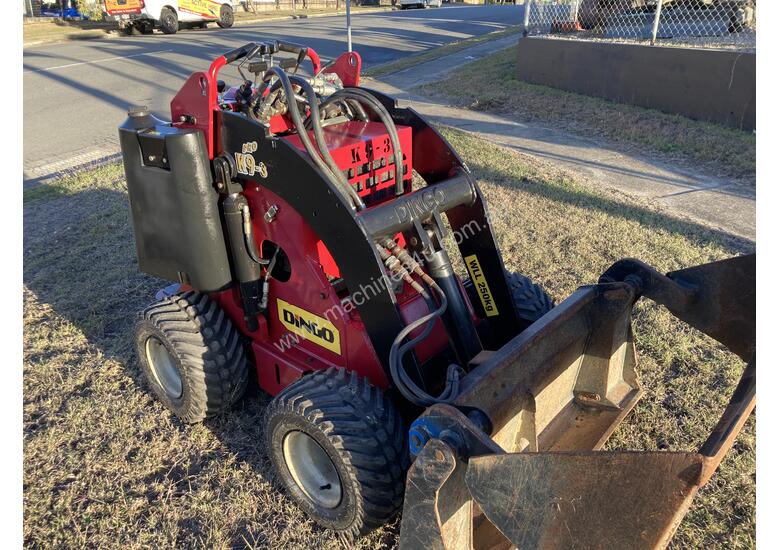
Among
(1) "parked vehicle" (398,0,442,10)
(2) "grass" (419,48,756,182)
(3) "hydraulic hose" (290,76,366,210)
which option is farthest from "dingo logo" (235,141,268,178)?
(1) "parked vehicle" (398,0,442,10)

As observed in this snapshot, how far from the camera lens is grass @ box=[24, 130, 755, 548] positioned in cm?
255

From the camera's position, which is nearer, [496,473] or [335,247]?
[496,473]

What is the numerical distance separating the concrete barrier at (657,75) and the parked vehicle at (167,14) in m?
13.7

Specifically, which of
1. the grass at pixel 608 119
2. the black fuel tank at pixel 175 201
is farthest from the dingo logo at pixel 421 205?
the grass at pixel 608 119

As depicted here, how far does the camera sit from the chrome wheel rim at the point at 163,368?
10.5 feet

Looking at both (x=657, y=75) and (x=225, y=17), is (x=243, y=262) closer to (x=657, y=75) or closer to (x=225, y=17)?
(x=657, y=75)

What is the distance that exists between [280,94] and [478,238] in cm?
118

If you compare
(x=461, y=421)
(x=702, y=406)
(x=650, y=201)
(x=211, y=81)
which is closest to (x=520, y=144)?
(x=650, y=201)

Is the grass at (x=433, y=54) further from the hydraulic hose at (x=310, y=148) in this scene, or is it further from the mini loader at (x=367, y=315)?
the hydraulic hose at (x=310, y=148)

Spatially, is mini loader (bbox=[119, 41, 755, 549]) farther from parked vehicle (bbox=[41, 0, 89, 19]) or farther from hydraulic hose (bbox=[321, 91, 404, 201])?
parked vehicle (bbox=[41, 0, 89, 19])

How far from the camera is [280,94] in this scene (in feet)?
8.63

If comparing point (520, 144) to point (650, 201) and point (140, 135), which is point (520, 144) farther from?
point (140, 135)

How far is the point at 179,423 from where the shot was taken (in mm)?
3160

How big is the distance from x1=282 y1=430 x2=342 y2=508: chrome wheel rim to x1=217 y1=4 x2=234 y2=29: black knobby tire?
22369mm
